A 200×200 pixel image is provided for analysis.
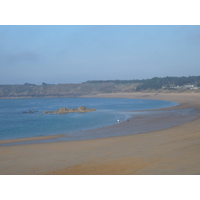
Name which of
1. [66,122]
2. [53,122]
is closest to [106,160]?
[66,122]

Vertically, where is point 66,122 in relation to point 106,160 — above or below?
below

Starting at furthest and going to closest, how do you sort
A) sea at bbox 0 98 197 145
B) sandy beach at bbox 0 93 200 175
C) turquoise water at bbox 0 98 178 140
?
turquoise water at bbox 0 98 178 140
sea at bbox 0 98 197 145
sandy beach at bbox 0 93 200 175

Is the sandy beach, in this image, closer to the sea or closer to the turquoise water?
the sea

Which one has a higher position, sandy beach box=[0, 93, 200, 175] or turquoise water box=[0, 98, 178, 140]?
sandy beach box=[0, 93, 200, 175]

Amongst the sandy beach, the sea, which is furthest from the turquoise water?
the sandy beach

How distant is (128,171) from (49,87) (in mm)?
144710

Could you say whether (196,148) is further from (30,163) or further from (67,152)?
(30,163)

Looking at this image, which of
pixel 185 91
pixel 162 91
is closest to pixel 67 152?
pixel 185 91

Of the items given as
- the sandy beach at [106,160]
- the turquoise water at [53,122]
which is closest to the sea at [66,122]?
the turquoise water at [53,122]

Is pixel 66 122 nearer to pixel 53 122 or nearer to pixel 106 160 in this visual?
pixel 53 122

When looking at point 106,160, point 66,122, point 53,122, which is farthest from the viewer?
point 53,122

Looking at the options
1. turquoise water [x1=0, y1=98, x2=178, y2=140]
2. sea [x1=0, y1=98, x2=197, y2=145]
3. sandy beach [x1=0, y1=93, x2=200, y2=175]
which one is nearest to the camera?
sandy beach [x1=0, y1=93, x2=200, y2=175]

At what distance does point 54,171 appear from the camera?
8.09 metres

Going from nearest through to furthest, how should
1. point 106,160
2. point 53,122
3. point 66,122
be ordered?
point 106,160 < point 66,122 < point 53,122
